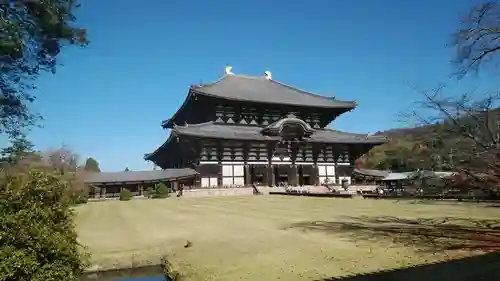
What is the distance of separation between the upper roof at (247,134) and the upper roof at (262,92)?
11.7 ft

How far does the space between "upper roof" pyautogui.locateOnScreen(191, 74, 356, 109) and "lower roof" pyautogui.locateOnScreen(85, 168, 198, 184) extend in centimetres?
955

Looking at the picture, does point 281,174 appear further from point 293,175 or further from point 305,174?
point 305,174

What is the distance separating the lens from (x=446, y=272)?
704cm

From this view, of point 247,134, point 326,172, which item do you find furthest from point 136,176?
point 326,172

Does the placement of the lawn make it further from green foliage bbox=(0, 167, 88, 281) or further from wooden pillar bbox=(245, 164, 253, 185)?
wooden pillar bbox=(245, 164, 253, 185)

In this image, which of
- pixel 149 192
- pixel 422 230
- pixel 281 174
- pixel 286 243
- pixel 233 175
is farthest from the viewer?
pixel 281 174

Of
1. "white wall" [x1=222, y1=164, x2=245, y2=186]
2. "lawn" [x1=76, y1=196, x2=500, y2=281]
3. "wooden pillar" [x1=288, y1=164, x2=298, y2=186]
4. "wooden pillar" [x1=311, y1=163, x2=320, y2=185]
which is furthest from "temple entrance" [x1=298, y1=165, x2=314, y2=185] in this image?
"lawn" [x1=76, y1=196, x2=500, y2=281]

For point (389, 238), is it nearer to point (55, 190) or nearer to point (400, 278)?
point (400, 278)

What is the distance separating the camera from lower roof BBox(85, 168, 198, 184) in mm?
38312

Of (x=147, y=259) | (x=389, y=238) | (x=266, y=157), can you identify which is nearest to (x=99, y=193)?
(x=266, y=157)

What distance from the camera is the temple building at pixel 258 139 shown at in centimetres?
3978

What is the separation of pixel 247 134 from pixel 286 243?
31.0 metres

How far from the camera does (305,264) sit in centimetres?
808

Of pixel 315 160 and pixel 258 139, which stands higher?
pixel 258 139
